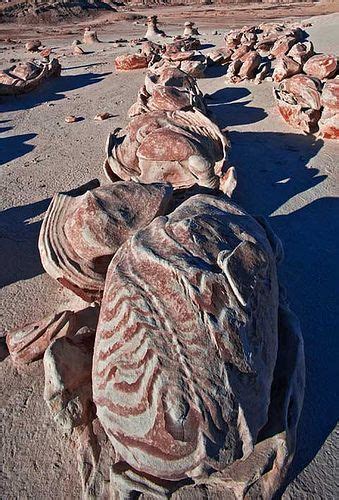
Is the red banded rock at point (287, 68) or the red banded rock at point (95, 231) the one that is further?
the red banded rock at point (287, 68)

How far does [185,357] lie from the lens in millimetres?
1437

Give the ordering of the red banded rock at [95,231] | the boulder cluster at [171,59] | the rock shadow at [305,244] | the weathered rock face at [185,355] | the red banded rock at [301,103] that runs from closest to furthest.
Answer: the weathered rock face at [185,355], the rock shadow at [305,244], the red banded rock at [95,231], the red banded rock at [301,103], the boulder cluster at [171,59]

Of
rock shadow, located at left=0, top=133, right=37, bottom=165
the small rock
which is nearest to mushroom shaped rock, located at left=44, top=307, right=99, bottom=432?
rock shadow, located at left=0, top=133, right=37, bottom=165

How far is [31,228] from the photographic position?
363cm

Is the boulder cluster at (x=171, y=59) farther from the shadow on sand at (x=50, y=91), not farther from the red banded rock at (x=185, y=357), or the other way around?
the red banded rock at (x=185, y=357)

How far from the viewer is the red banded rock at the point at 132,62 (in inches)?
357

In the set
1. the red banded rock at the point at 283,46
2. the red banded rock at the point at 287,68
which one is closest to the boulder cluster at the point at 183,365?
the red banded rock at the point at 287,68

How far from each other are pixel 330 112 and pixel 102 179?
2976mm

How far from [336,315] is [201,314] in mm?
1447

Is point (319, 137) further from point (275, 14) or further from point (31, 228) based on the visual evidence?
point (275, 14)

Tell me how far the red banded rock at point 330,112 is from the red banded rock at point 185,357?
152 inches

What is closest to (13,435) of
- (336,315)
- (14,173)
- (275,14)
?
(336,315)

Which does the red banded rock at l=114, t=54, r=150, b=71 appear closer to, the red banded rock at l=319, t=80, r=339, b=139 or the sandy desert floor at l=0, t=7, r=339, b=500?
the sandy desert floor at l=0, t=7, r=339, b=500

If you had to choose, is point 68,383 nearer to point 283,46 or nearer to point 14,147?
point 14,147
